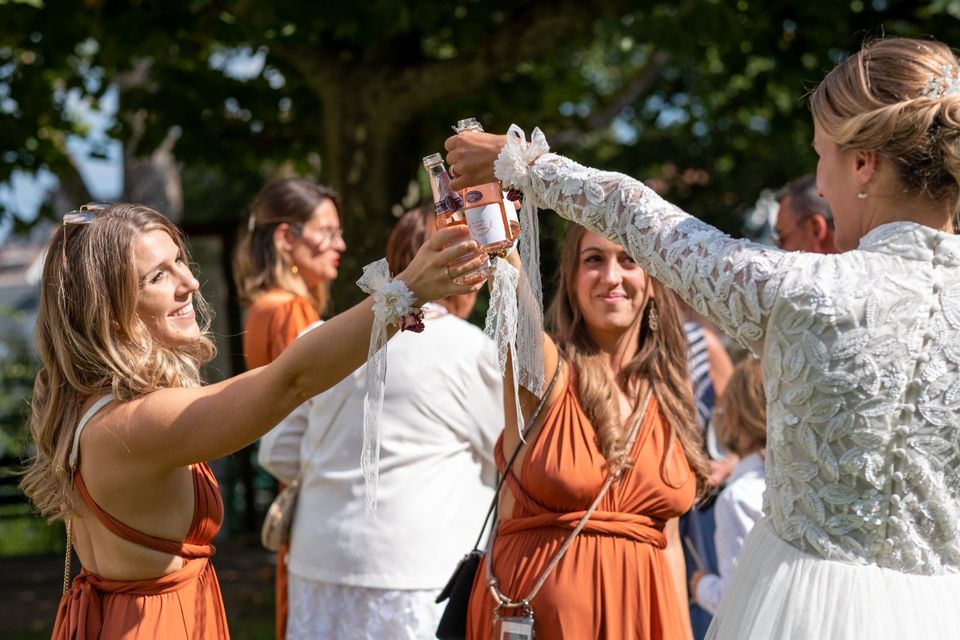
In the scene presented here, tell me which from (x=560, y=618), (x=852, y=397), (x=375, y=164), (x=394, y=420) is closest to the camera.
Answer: (x=852, y=397)

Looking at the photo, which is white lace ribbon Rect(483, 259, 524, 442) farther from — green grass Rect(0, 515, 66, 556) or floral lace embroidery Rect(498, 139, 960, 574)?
green grass Rect(0, 515, 66, 556)

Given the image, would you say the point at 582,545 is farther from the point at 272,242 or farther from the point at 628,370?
the point at 272,242

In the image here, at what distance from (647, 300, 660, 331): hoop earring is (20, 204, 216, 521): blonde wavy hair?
1561 mm

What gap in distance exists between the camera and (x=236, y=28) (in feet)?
22.0

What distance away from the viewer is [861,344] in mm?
1987

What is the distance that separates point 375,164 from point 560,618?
468 centimetres

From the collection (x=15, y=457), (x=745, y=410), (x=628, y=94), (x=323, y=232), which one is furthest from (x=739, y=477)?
(x=15, y=457)

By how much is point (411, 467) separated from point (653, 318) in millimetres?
1024

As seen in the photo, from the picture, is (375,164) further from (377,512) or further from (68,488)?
(68,488)

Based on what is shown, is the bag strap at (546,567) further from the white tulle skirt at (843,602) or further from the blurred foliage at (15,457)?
the blurred foliage at (15,457)

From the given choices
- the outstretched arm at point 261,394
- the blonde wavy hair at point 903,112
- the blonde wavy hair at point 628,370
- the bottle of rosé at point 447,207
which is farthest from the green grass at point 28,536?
the blonde wavy hair at point 903,112

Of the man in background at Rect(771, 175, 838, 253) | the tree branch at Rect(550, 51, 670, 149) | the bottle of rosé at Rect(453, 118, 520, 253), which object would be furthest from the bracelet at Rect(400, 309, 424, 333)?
the tree branch at Rect(550, 51, 670, 149)

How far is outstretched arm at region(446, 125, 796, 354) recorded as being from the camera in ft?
6.62

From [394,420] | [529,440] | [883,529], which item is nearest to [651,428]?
[529,440]
